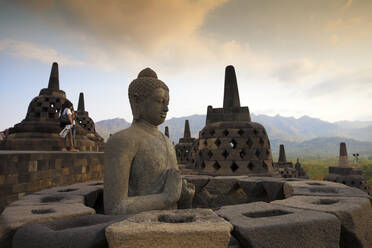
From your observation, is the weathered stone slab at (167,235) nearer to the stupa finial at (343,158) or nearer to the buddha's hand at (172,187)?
the buddha's hand at (172,187)

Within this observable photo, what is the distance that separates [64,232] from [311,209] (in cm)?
181

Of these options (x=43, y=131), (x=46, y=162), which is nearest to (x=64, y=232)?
(x=46, y=162)

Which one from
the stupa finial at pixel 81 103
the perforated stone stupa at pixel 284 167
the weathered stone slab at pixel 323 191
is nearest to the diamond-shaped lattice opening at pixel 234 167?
the weathered stone slab at pixel 323 191

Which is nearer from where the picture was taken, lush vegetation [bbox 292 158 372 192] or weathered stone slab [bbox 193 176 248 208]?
weathered stone slab [bbox 193 176 248 208]

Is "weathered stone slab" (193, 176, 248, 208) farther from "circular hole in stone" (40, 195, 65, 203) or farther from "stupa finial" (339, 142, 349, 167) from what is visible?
"stupa finial" (339, 142, 349, 167)

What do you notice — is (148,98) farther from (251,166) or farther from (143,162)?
(251,166)

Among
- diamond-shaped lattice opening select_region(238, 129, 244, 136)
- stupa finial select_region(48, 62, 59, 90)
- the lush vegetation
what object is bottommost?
the lush vegetation

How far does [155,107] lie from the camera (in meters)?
2.58

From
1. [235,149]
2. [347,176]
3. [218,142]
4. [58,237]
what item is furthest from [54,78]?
[347,176]

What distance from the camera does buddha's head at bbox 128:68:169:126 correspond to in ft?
8.40

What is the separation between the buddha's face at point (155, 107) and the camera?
8.42 feet

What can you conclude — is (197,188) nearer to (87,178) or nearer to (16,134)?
(87,178)

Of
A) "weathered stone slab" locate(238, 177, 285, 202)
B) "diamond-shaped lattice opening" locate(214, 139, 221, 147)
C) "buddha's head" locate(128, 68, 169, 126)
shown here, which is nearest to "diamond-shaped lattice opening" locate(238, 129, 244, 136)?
"diamond-shaped lattice opening" locate(214, 139, 221, 147)

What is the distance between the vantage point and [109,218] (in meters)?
1.73
